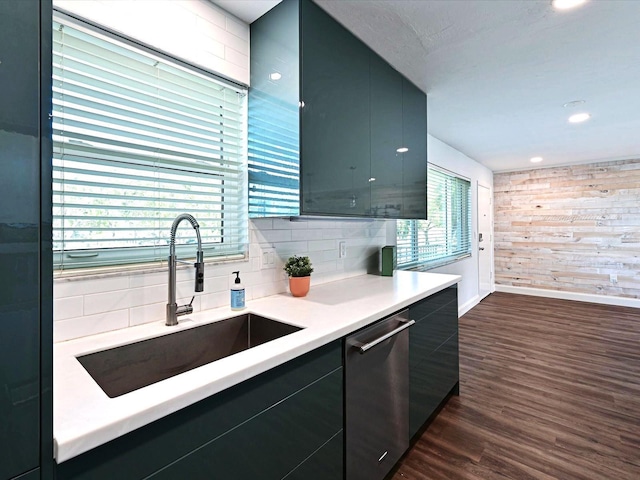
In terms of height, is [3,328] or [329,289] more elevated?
[3,328]

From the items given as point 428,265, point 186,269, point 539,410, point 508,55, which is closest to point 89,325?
point 186,269

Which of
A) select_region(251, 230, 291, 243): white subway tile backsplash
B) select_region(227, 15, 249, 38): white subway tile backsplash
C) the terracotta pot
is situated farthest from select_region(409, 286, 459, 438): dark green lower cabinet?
select_region(227, 15, 249, 38): white subway tile backsplash

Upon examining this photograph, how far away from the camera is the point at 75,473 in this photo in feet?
2.19

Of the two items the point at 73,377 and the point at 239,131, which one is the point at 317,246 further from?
the point at 73,377

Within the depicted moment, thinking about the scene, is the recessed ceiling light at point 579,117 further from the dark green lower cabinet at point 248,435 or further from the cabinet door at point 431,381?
the dark green lower cabinet at point 248,435

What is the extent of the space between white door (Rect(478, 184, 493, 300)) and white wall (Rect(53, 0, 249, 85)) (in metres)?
5.06

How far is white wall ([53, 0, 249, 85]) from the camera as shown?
1274 millimetres

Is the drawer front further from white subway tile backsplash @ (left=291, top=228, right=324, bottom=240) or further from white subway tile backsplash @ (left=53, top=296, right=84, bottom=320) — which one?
white subway tile backsplash @ (left=291, top=228, right=324, bottom=240)

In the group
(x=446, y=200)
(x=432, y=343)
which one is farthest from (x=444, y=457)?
(x=446, y=200)

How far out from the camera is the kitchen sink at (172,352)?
3.67ft

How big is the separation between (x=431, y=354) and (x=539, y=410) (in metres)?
1.04

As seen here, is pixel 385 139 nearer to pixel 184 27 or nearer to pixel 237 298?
pixel 184 27

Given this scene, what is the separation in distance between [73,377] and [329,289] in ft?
4.66

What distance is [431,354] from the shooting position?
2123mm
